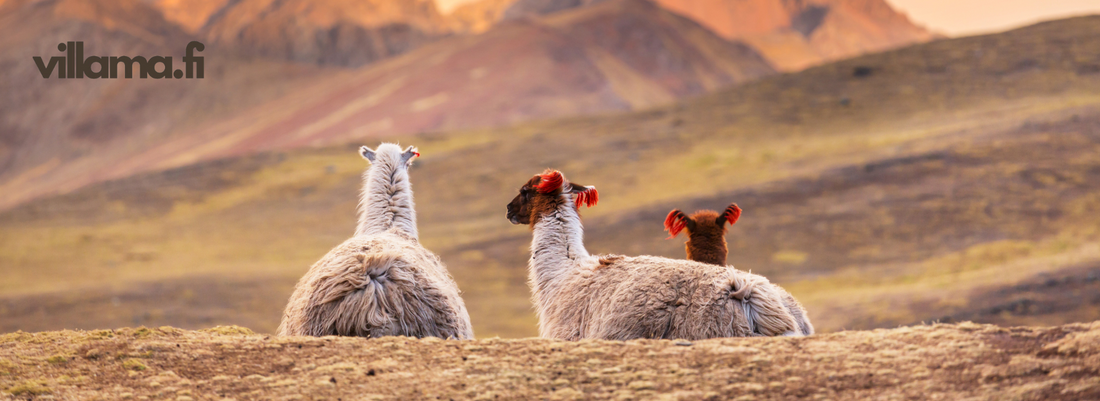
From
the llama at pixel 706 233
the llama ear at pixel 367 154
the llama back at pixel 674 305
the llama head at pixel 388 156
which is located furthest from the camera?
the llama ear at pixel 367 154

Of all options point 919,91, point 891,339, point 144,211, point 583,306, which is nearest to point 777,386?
point 891,339

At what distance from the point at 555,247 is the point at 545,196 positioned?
22.4 inches

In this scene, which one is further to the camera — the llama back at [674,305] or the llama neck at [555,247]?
the llama neck at [555,247]

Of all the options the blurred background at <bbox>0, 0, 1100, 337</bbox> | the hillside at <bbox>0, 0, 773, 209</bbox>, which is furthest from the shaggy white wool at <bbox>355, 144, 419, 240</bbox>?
the hillside at <bbox>0, 0, 773, 209</bbox>

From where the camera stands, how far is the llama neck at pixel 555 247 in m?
8.94

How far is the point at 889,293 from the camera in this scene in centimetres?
3034

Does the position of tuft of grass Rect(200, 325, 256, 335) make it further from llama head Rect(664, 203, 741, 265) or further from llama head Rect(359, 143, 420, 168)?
llama head Rect(664, 203, 741, 265)

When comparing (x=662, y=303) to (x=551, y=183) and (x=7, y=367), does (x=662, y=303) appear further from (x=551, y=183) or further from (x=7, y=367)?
(x=7, y=367)

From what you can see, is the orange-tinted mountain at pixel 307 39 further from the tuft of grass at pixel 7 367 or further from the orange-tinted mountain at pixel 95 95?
the tuft of grass at pixel 7 367

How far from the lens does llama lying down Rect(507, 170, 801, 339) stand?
274 inches

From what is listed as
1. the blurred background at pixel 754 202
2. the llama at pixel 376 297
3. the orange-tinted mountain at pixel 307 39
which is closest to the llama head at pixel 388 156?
the llama at pixel 376 297

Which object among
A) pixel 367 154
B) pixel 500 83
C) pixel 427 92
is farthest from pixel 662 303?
pixel 427 92

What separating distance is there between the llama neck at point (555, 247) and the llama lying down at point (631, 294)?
1 centimetres

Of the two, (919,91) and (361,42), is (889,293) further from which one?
(361,42)
